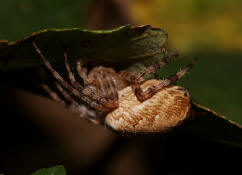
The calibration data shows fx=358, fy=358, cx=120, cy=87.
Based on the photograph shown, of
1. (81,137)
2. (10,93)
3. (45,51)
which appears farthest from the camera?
(81,137)

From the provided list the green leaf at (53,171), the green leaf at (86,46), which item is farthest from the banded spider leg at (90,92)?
the green leaf at (53,171)

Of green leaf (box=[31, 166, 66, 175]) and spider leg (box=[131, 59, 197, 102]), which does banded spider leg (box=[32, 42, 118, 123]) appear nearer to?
spider leg (box=[131, 59, 197, 102])

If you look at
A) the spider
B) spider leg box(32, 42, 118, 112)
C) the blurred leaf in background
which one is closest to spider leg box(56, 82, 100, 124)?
the spider

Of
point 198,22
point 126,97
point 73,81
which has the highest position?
point 73,81

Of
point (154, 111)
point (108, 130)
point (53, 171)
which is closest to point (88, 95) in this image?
point (154, 111)

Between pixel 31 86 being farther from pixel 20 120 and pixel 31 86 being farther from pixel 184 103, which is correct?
pixel 20 120

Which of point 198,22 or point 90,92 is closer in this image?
point 90,92

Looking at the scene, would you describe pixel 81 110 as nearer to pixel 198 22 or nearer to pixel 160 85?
pixel 160 85

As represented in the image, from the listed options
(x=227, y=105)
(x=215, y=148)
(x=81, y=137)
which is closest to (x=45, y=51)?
(x=227, y=105)
